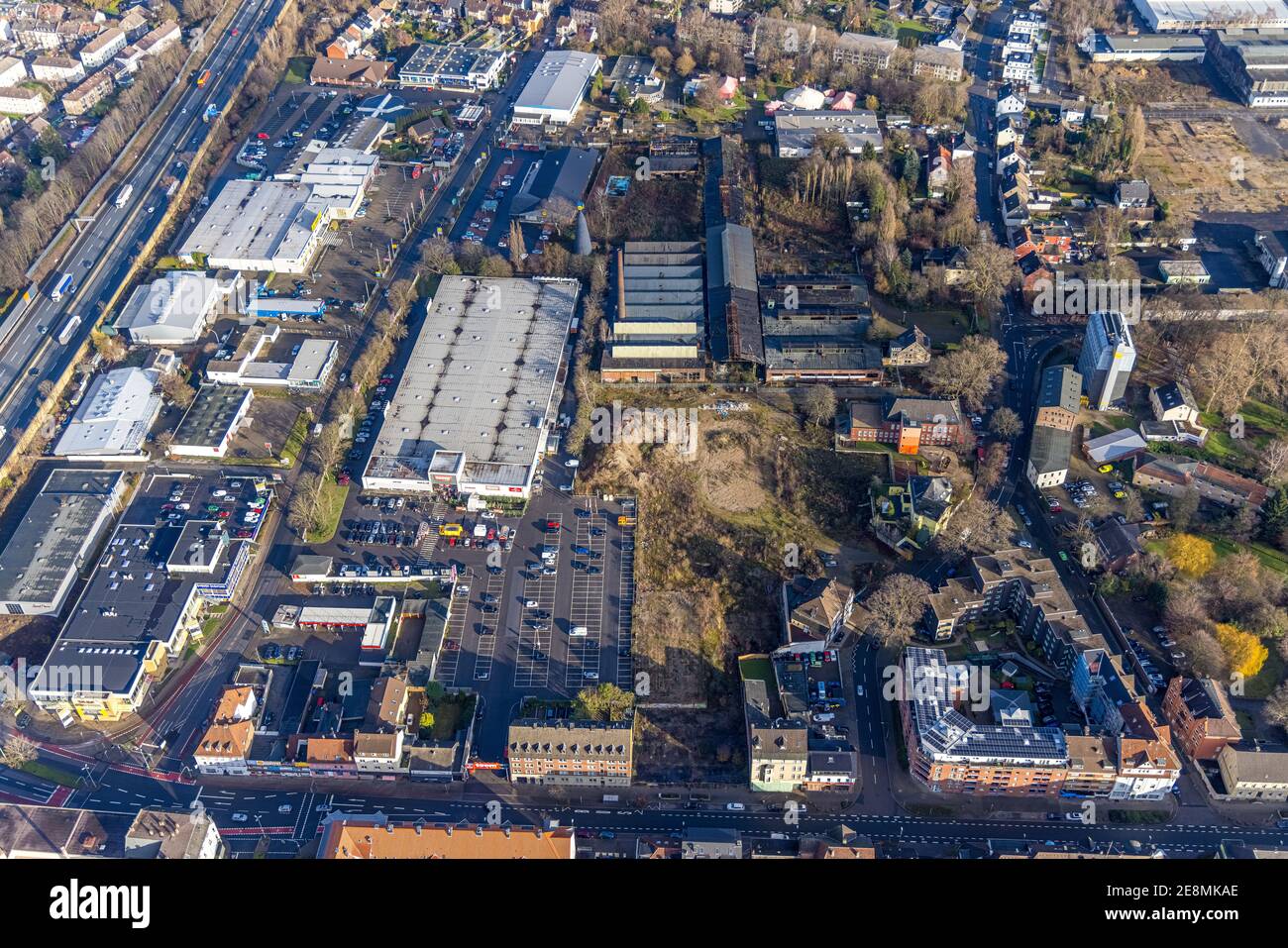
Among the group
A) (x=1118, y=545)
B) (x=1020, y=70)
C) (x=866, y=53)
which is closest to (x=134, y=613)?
(x=1118, y=545)

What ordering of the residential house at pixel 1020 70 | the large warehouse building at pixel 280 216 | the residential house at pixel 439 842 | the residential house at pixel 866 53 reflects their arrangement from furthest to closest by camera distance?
the residential house at pixel 866 53
the residential house at pixel 1020 70
the large warehouse building at pixel 280 216
the residential house at pixel 439 842

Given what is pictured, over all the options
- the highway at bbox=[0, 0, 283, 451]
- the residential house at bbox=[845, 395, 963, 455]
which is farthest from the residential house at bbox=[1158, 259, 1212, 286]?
the highway at bbox=[0, 0, 283, 451]

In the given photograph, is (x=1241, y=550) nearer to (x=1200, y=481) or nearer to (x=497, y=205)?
(x=1200, y=481)

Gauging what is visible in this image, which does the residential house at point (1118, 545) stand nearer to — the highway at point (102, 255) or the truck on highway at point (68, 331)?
the highway at point (102, 255)

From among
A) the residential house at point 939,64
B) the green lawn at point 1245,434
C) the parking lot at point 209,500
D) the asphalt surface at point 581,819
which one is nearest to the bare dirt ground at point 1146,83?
the residential house at point 939,64

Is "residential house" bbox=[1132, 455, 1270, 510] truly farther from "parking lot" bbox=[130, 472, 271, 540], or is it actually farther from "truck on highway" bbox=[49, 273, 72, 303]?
"truck on highway" bbox=[49, 273, 72, 303]

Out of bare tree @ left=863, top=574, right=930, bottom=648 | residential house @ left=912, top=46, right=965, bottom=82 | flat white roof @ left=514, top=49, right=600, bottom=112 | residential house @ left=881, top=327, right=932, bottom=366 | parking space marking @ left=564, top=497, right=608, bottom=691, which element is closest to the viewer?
parking space marking @ left=564, top=497, right=608, bottom=691
